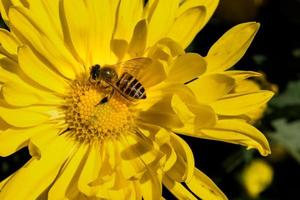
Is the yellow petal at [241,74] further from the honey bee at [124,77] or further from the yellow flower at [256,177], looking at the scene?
the yellow flower at [256,177]

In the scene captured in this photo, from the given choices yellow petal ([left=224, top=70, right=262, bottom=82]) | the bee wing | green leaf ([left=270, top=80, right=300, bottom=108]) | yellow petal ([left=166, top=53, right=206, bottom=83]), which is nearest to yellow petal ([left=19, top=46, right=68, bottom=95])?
the bee wing

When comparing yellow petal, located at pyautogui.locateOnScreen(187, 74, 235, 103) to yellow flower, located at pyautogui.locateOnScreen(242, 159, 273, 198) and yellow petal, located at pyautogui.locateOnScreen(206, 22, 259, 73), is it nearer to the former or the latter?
yellow petal, located at pyautogui.locateOnScreen(206, 22, 259, 73)

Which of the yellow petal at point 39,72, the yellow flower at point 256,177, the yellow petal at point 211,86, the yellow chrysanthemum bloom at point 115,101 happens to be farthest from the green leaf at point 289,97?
the yellow petal at point 39,72

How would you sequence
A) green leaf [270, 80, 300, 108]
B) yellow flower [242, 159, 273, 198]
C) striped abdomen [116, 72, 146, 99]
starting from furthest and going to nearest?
1. yellow flower [242, 159, 273, 198]
2. green leaf [270, 80, 300, 108]
3. striped abdomen [116, 72, 146, 99]

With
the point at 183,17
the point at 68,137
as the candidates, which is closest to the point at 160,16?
the point at 183,17

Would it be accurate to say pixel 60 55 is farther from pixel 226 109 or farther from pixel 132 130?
pixel 226 109

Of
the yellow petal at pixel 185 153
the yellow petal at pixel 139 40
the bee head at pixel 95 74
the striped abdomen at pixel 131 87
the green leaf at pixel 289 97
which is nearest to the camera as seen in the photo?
the yellow petal at pixel 185 153
